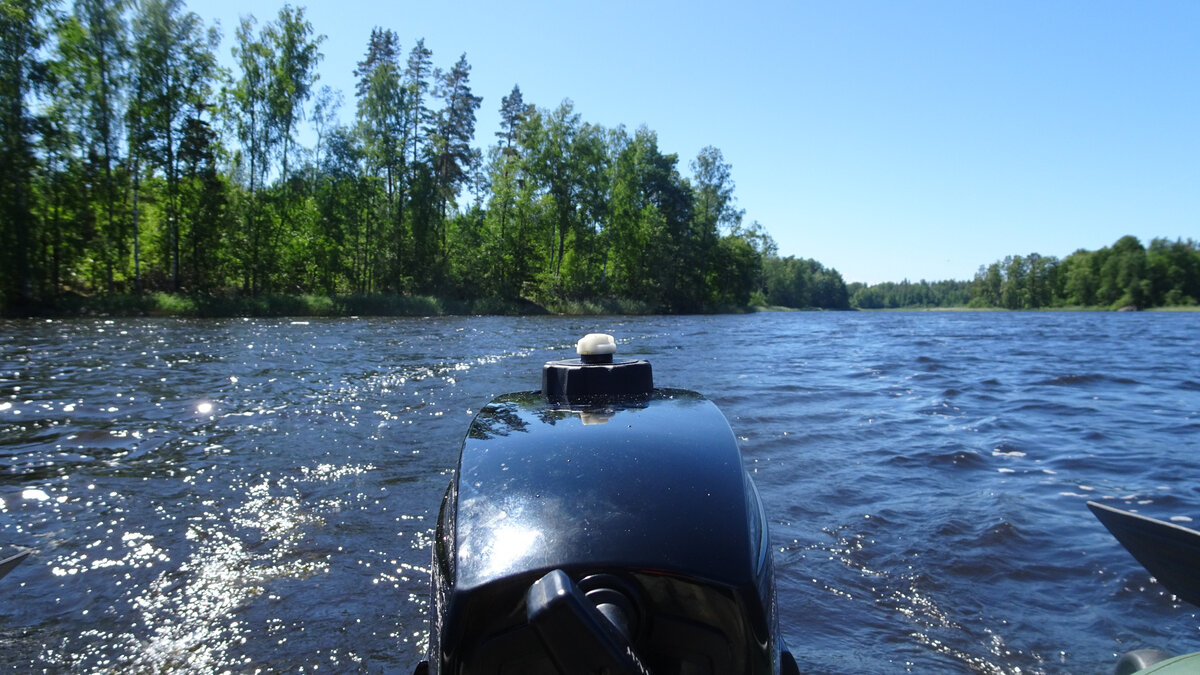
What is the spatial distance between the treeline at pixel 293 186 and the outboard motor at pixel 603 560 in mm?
31062

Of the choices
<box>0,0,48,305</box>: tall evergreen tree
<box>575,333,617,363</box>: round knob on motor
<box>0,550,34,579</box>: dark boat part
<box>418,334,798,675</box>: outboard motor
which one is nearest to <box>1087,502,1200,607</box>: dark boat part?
<box>418,334,798,675</box>: outboard motor

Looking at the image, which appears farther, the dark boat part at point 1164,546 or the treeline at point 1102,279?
the treeline at point 1102,279

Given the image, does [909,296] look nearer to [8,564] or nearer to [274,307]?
[274,307]

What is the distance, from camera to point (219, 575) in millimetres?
3441

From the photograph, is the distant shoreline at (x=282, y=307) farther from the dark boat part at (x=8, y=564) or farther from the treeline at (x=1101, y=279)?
the treeline at (x=1101, y=279)

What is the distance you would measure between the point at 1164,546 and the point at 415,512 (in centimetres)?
381

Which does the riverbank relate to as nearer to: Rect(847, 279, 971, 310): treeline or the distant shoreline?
the distant shoreline

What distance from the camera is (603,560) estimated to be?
58.7 inches

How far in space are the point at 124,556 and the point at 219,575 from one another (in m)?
0.67

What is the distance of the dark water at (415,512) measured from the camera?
297 centimetres

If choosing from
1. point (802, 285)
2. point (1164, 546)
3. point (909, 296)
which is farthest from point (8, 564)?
point (909, 296)

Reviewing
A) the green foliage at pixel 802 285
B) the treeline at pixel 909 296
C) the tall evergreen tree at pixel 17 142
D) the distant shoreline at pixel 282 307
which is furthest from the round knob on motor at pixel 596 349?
the treeline at pixel 909 296

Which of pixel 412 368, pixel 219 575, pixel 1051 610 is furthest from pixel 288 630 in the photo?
pixel 412 368

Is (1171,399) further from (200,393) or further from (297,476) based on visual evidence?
(200,393)
